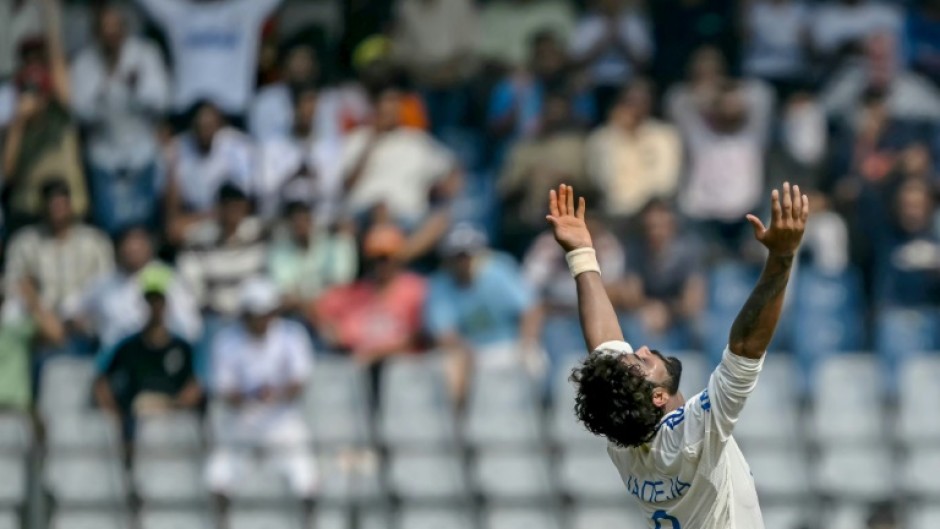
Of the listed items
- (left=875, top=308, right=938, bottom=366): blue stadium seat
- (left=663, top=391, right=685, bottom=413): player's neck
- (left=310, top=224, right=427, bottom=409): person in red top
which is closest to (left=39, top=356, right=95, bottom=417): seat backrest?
(left=310, top=224, right=427, bottom=409): person in red top

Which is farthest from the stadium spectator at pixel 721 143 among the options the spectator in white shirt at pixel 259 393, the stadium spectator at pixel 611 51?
the spectator in white shirt at pixel 259 393

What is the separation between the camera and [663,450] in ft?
19.1

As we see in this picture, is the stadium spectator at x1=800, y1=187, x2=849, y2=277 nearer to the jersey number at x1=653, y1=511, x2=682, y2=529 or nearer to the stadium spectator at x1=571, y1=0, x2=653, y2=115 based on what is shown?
the stadium spectator at x1=571, y1=0, x2=653, y2=115

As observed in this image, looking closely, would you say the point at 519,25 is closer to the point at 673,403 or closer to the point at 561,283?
the point at 561,283

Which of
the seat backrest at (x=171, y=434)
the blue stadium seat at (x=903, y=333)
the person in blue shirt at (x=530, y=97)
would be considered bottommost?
the seat backrest at (x=171, y=434)

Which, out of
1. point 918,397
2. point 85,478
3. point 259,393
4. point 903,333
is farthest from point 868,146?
point 85,478

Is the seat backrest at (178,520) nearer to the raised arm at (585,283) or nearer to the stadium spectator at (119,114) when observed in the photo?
the stadium spectator at (119,114)

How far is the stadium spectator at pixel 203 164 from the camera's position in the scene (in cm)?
1344

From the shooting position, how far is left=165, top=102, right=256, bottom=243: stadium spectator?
13438 mm

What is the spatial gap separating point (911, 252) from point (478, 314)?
10.1ft

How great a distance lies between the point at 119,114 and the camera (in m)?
14.1

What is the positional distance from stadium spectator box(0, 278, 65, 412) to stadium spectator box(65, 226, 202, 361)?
20cm

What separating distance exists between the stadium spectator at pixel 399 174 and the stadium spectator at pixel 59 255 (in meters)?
1.84

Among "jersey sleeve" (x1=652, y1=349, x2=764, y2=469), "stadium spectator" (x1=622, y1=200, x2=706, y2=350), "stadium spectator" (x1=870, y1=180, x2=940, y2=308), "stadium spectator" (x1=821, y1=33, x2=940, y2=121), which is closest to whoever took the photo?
"jersey sleeve" (x1=652, y1=349, x2=764, y2=469)
